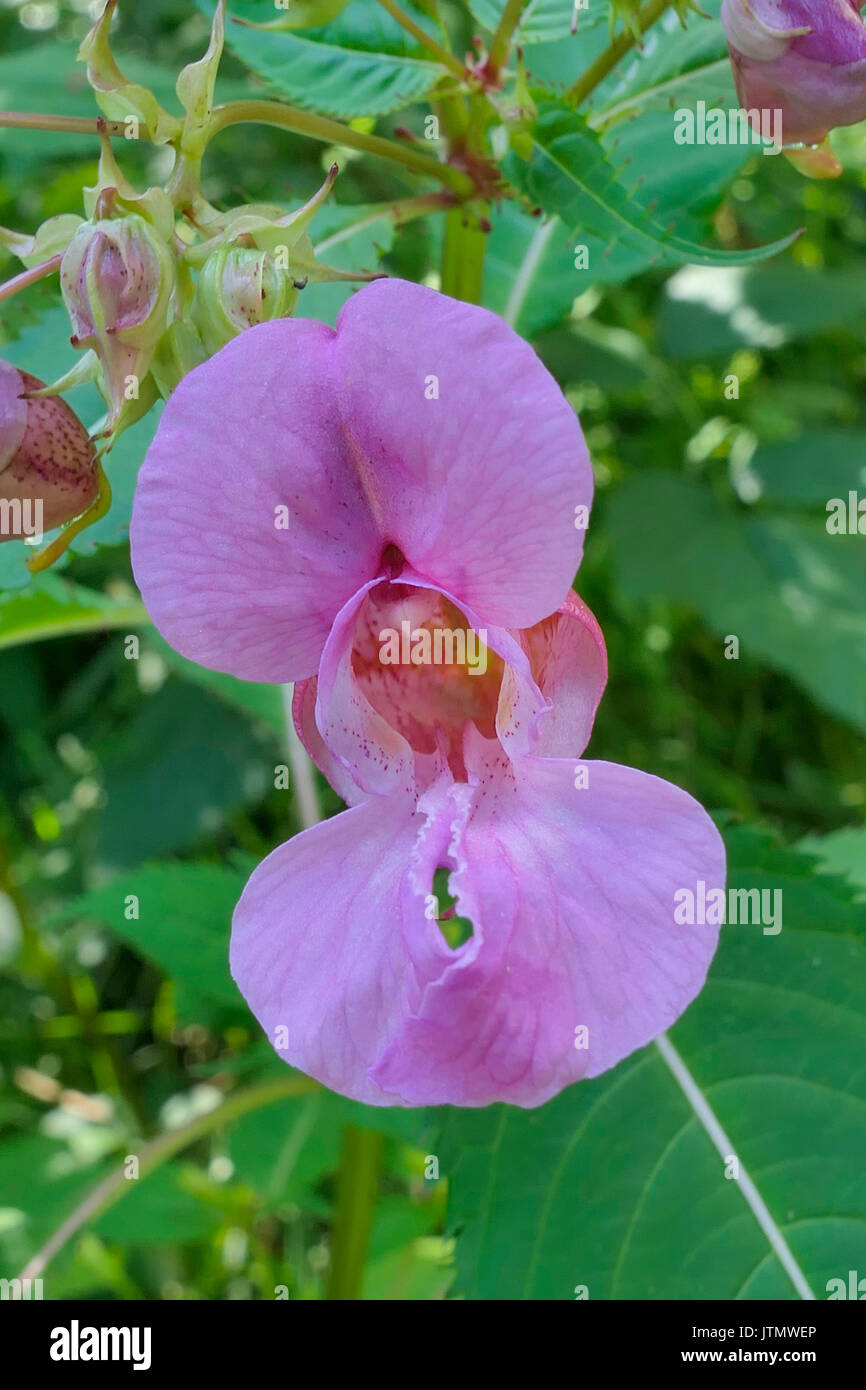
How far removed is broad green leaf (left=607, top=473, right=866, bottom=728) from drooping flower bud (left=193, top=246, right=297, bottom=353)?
1.11 m

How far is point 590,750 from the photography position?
1.56 m

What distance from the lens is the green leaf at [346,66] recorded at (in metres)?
0.73

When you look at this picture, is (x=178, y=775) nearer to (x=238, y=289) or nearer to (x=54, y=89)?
(x=54, y=89)

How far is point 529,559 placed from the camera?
1.63 feet

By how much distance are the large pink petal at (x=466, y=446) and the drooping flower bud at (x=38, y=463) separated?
12 cm

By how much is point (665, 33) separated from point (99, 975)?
1.30m

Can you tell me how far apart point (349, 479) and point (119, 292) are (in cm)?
11

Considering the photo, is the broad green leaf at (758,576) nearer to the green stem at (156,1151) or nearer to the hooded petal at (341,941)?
the green stem at (156,1151)

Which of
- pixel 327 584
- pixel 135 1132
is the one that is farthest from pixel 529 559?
pixel 135 1132

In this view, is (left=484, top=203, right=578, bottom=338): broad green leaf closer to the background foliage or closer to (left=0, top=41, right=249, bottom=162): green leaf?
the background foliage

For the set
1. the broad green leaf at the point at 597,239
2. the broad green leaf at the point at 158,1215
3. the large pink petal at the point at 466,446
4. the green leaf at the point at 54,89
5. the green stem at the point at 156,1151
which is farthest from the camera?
the green leaf at the point at 54,89

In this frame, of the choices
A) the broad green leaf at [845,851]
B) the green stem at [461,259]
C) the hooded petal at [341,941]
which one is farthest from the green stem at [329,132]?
the broad green leaf at [845,851]

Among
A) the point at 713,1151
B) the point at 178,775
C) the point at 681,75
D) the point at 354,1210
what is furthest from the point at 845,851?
the point at 178,775
